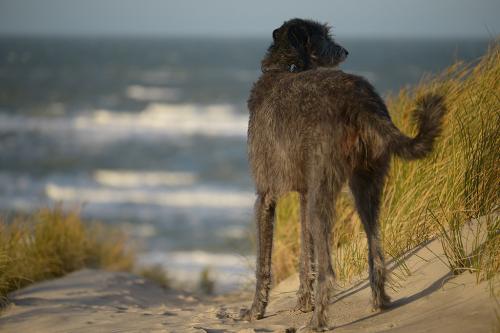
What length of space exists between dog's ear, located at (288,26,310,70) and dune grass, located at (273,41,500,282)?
112 centimetres

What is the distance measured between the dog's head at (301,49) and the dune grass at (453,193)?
37.7 inches

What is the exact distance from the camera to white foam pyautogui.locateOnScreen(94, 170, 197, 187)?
74.4 feet

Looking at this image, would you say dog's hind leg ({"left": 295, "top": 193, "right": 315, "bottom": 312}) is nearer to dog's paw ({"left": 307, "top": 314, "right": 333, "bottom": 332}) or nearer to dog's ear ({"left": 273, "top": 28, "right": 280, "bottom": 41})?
dog's paw ({"left": 307, "top": 314, "right": 333, "bottom": 332})

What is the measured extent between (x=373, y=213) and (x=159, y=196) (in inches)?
669

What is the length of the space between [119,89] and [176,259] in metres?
38.0

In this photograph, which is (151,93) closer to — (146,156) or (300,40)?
(146,156)

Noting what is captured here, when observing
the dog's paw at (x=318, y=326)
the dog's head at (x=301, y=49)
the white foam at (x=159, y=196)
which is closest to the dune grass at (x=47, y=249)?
the dog's head at (x=301, y=49)

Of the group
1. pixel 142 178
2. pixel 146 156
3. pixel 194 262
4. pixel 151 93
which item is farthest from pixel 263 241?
pixel 151 93

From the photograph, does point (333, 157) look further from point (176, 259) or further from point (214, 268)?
point (176, 259)

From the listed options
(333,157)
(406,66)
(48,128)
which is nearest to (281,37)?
(333,157)

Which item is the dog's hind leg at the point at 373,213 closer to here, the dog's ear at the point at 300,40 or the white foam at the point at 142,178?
the dog's ear at the point at 300,40

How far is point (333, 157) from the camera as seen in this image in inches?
154

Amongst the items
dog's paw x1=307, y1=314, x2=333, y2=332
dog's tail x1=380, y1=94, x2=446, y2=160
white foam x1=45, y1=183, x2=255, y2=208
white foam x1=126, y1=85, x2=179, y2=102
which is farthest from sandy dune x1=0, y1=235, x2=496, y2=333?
white foam x1=126, y1=85, x2=179, y2=102

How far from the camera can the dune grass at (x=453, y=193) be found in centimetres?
437
